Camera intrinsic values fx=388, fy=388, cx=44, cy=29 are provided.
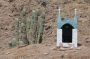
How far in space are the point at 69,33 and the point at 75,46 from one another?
0.77 meters

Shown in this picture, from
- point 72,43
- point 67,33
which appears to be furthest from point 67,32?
point 72,43

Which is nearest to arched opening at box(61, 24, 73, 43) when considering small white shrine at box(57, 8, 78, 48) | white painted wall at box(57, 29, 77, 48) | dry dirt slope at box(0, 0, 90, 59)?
small white shrine at box(57, 8, 78, 48)

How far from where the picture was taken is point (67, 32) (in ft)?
56.1

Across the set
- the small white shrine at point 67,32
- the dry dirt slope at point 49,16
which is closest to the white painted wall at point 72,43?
the small white shrine at point 67,32

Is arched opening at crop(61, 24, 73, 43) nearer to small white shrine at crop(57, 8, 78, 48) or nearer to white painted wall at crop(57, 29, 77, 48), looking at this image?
small white shrine at crop(57, 8, 78, 48)

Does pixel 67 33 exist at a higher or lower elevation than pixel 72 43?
higher

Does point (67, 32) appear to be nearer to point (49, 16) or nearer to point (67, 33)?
point (67, 33)

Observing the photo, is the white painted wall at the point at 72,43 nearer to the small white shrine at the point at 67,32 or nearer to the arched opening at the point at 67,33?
the small white shrine at the point at 67,32

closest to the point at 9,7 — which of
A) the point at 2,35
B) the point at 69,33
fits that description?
the point at 2,35

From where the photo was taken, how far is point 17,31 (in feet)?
62.1

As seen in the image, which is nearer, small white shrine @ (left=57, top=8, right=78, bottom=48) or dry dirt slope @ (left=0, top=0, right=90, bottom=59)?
small white shrine @ (left=57, top=8, right=78, bottom=48)

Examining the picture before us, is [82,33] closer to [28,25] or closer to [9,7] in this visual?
[28,25]

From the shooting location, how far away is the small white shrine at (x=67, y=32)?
16.6 metres

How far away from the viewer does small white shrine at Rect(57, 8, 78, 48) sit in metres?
16.6
